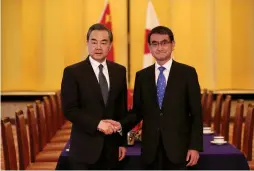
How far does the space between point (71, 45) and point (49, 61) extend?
52 cm

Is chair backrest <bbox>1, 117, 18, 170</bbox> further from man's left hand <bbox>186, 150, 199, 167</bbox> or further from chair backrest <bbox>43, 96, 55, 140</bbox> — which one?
chair backrest <bbox>43, 96, 55, 140</bbox>

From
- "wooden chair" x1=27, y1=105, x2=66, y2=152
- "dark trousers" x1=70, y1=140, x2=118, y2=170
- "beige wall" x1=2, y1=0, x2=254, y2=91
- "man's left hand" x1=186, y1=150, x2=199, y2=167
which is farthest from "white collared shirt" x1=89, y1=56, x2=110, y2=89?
"beige wall" x1=2, y1=0, x2=254, y2=91

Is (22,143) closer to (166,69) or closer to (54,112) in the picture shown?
(166,69)

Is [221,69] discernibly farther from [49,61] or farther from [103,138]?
[103,138]

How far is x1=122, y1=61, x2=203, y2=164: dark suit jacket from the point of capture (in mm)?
2834

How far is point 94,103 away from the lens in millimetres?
2760

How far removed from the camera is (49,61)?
31.7ft

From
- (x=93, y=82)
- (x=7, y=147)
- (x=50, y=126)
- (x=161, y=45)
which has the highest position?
(x=161, y=45)

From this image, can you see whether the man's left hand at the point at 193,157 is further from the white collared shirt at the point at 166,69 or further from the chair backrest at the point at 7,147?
the chair backrest at the point at 7,147

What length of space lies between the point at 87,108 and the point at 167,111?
44cm

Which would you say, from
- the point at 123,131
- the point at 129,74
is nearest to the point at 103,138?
the point at 123,131

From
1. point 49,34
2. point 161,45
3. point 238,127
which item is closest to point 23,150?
point 161,45

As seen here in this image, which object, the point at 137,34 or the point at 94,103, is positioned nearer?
the point at 94,103

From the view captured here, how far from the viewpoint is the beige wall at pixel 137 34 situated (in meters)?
9.55
